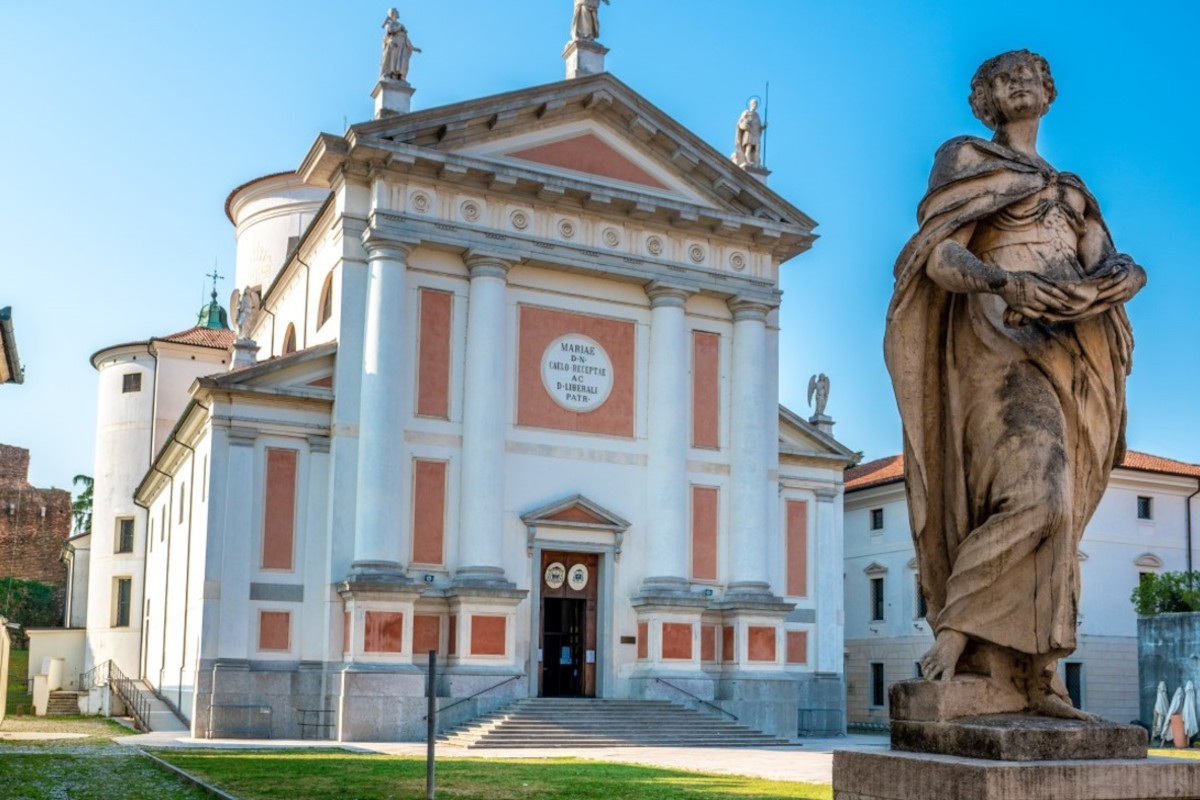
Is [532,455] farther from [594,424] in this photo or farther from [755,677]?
[755,677]

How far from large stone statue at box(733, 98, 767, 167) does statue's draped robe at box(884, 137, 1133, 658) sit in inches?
1218

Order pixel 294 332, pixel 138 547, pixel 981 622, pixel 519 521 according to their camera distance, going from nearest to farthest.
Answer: pixel 981 622 < pixel 519 521 < pixel 294 332 < pixel 138 547

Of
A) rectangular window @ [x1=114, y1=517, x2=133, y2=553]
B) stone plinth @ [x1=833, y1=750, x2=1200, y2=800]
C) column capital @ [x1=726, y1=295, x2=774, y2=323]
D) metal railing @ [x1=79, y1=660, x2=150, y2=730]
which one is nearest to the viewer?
stone plinth @ [x1=833, y1=750, x2=1200, y2=800]

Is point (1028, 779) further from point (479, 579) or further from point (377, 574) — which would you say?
point (479, 579)

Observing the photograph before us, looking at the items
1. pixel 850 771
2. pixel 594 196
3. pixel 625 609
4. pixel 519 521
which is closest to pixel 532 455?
pixel 519 521

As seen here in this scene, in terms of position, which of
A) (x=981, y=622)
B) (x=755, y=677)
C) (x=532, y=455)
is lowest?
(x=755, y=677)

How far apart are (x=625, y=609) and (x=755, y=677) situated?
3.42m

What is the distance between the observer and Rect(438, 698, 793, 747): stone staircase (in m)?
27.4

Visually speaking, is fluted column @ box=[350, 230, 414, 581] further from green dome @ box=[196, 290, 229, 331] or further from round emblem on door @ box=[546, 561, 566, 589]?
green dome @ box=[196, 290, 229, 331]

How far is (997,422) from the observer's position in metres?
5.58

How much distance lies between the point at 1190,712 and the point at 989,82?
32594 mm

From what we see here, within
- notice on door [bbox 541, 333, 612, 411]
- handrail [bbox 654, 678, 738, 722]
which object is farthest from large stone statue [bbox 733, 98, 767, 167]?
handrail [bbox 654, 678, 738, 722]

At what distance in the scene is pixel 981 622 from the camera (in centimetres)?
548

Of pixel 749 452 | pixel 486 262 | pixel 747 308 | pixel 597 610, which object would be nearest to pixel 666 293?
pixel 747 308
